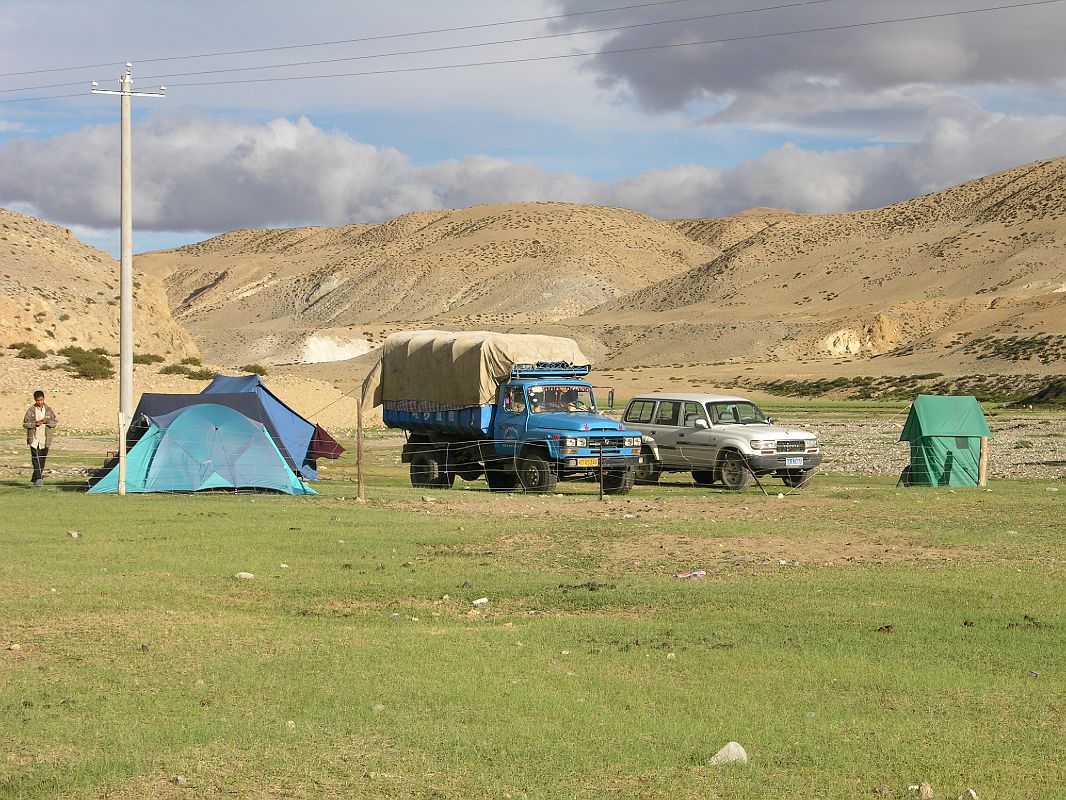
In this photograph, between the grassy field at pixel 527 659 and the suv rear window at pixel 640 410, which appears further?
the suv rear window at pixel 640 410

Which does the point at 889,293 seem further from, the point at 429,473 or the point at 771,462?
the point at 429,473

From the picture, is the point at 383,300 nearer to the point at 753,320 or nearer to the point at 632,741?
the point at 753,320

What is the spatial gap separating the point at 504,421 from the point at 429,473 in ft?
8.72

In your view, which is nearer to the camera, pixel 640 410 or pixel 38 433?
pixel 38 433

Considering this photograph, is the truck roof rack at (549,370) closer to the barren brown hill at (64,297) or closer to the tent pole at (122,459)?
the tent pole at (122,459)

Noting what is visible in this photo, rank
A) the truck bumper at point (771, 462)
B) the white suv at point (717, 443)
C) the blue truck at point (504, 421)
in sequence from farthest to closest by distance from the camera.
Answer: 1. the white suv at point (717, 443)
2. the truck bumper at point (771, 462)
3. the blue truck at point (504, 421)

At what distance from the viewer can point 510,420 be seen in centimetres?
2544

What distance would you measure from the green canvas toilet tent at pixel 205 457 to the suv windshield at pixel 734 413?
8464 millimetres

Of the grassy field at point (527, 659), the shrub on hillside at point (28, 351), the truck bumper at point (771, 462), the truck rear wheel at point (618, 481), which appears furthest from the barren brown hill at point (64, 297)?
the grassy field at point (527, 659)

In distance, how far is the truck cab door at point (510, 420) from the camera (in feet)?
82.5

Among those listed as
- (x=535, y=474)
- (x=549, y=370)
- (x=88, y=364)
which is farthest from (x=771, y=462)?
(x=88, y=364)

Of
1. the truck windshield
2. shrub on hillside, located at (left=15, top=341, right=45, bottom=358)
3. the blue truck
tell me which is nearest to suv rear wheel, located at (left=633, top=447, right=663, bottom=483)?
the blue truck

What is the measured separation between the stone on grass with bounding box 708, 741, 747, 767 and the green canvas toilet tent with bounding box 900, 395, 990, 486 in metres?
19.4

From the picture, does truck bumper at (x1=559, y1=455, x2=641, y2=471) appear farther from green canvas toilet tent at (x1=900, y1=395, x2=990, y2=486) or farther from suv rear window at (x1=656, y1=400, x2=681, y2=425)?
green canvas toilet tent at (x1=900, y1=395, x2=990, y2=486)
